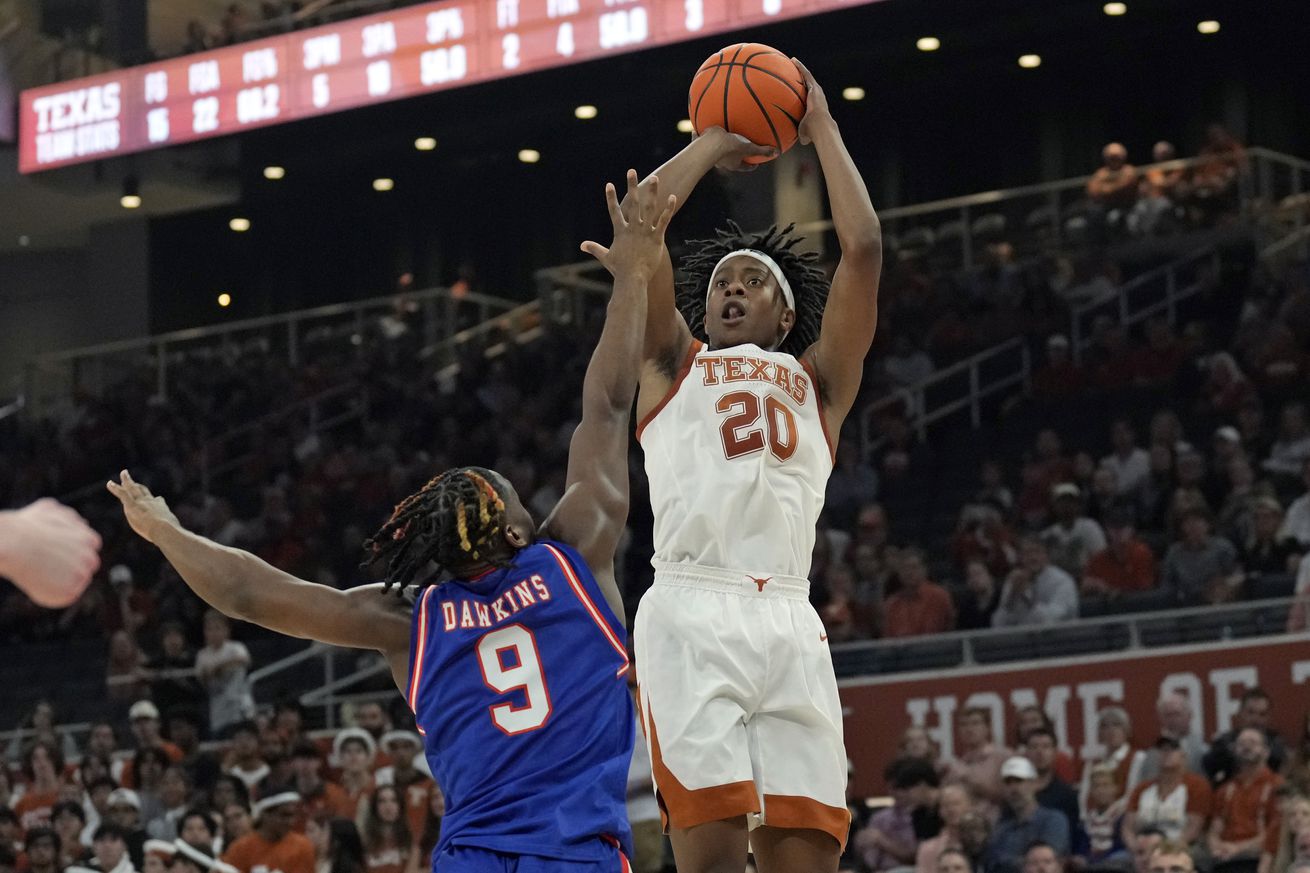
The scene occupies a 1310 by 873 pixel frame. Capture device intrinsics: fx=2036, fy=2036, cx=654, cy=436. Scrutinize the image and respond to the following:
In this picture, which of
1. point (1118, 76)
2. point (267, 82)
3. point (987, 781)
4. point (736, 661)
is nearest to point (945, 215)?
Answer: point (1118, 76)

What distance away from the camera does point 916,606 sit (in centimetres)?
1331

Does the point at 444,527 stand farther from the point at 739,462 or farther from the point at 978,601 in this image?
A: the point at 978,601

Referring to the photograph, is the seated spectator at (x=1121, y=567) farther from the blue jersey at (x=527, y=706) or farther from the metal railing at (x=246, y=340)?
the metal railing at (x=246, y=340)

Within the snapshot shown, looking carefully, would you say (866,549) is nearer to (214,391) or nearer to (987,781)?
(987,781)

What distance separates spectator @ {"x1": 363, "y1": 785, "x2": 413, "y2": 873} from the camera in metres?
11.1

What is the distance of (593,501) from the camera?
4.77m

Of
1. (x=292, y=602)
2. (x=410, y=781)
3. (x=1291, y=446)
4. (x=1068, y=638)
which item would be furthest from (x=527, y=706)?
(x=1291, y=446)

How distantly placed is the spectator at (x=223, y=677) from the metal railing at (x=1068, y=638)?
174 inches

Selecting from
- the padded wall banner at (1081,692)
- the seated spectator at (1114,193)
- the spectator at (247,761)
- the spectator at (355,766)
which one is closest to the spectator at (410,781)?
the spectator at (355,766)

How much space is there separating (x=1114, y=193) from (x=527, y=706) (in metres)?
14.8

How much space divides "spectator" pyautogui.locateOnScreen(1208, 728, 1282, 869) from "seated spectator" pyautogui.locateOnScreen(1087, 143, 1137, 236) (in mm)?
8952

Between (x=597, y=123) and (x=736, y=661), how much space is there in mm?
17524

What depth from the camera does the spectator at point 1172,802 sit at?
32.5 ft

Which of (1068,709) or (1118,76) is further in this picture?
(1118,76)
